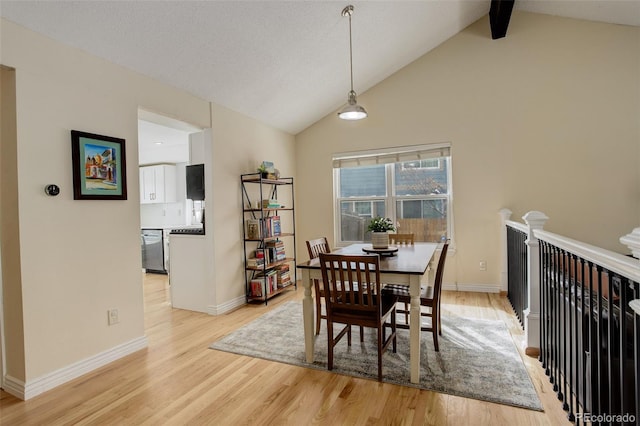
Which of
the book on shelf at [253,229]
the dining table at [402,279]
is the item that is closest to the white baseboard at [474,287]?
the dining table at [402,279]

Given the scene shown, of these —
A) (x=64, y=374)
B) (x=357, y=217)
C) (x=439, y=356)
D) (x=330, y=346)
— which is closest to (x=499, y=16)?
(x=357, y=217)

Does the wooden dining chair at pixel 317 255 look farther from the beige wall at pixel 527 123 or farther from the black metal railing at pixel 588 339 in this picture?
the beige wall at pixel 527 123

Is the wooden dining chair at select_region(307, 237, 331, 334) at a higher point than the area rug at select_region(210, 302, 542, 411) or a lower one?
higher

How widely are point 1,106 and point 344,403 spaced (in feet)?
9.32

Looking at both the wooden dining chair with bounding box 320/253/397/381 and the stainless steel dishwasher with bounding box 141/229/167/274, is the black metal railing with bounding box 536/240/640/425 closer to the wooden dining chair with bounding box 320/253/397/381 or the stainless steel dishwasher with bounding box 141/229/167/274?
the wooden dining chair with bounding box 320/253/397/381

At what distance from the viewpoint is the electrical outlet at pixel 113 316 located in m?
2.57

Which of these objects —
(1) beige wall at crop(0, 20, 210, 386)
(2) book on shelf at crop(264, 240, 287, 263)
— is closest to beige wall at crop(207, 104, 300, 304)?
(2) book on shelf at crop(264, 240, 287, 263)

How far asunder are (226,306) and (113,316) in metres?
1.27

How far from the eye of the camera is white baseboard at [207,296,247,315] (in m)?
3.59

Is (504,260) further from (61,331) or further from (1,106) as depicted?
(1,106)

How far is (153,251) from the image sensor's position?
19.9 feet

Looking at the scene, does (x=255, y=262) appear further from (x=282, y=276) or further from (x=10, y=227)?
(x=10, y=227)

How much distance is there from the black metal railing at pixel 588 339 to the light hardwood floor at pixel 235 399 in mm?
174

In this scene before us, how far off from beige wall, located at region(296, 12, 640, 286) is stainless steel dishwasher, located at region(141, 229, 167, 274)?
423cm
